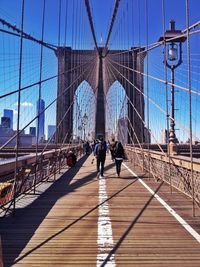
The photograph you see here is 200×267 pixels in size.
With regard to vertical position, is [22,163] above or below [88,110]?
below

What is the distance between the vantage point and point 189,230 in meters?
3.68

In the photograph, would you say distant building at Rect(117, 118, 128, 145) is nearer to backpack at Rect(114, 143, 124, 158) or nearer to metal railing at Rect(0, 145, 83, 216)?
backpack at Rect(114, 143, 124, 158)

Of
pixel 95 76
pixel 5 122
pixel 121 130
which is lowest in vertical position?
pixel 5 122

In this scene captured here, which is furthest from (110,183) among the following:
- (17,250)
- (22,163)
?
(17,250)

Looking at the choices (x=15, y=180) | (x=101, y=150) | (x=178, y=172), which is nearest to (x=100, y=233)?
(x=15, y=180)

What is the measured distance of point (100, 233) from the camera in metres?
3.57

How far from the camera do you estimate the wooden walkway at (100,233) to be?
283 centimetres

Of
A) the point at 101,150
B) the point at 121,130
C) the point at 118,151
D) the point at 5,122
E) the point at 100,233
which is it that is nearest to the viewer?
the point at 100,233

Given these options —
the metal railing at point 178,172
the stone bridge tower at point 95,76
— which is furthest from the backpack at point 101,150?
the stone bridge tower at point 95,76

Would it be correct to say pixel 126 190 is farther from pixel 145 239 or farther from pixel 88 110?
pixel 88 110

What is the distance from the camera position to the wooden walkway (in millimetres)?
2826

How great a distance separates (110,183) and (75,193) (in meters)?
1.58

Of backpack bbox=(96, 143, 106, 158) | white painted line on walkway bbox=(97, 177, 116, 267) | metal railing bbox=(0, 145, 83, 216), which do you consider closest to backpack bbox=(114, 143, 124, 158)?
backpack bbox=(96, 143, 106, 158)

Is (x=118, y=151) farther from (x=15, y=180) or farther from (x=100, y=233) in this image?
(x=100, y=233)
